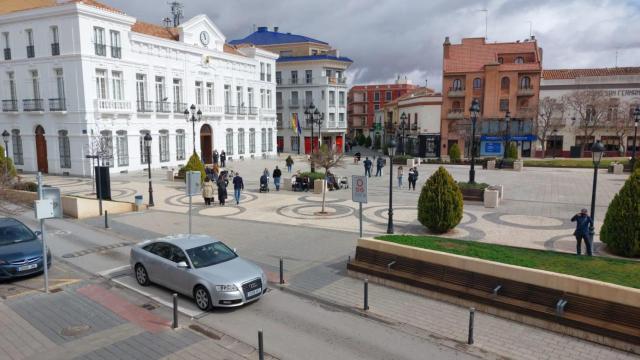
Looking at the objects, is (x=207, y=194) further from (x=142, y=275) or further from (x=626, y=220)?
(x=626, y=220)

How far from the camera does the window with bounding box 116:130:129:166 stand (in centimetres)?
3716

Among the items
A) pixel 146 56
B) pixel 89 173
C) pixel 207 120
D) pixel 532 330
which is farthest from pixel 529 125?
pixel 532 330

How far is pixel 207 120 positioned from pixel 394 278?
127 feet

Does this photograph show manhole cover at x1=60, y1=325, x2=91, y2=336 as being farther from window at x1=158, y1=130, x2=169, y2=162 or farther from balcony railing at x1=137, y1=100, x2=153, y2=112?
window at x1=158, y1=130, x2=169, y2=162

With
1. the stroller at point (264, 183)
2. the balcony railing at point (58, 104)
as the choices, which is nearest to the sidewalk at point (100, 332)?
the stroller at point (264, 183)

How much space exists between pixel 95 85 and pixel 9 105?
27.2 ft

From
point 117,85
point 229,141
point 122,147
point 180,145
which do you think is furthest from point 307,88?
point 122,147

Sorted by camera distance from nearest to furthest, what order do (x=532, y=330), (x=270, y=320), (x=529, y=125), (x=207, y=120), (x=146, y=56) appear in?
(x=532, y=330) < (x=270, y=320) < (x=146, y=56) < (x=207, y=120) < (x=529, y=125)

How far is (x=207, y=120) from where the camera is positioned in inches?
1850

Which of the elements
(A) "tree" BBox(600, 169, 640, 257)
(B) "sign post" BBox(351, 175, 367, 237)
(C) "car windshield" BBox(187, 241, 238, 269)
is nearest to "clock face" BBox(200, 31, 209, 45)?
(B) "sign post" BBox(351, 175, 367, 237)

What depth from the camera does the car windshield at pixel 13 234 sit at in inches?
517

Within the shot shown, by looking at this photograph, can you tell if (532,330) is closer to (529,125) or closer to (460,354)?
(460,354)

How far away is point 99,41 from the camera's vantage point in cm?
3506

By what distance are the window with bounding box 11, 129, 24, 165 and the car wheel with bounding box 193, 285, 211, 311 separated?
3487 centimetres
